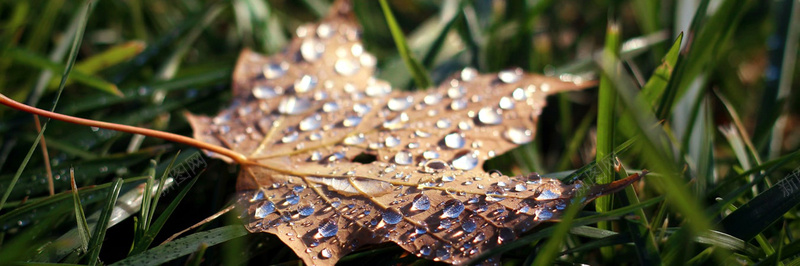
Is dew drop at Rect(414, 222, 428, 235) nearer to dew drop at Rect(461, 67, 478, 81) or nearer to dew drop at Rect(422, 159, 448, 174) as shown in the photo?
dew drop at Rect(422, 159, 448, 174)

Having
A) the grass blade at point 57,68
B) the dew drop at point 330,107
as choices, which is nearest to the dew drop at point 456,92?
the dew drop at point 330,107

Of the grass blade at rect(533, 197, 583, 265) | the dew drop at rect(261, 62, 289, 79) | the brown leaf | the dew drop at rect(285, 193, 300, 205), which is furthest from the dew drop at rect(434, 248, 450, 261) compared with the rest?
the dew drop at rect(261, 62, 289, 79)

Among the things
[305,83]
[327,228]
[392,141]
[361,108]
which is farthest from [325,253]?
[305,83]

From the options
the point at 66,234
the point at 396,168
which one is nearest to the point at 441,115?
the point at 396,168

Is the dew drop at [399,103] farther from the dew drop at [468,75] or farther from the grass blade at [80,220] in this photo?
the grass blade at [80,220]

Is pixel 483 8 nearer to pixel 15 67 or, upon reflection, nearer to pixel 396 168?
pixel 396 168

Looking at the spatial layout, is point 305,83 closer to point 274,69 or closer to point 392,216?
point 274,69
